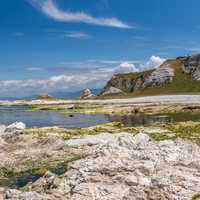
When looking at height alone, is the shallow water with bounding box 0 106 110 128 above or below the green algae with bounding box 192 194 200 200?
below

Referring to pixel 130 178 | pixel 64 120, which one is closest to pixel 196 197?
pixel 130 178

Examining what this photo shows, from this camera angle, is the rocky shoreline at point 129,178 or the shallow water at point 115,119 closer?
the rocky shoreline at point 129,178

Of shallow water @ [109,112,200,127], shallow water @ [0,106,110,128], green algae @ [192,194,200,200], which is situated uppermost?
green algae @ [192,194,200,200]

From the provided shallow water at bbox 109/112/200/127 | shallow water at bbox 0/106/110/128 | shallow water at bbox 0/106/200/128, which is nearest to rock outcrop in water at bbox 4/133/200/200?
shallow water at bbox 109/112/200/127

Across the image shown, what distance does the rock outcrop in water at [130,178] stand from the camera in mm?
23953

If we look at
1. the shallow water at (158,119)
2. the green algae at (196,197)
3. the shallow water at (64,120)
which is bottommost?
the shallow water at (158,119)

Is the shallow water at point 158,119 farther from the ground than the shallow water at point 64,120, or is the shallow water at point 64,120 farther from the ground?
the shallow water at point 64,120

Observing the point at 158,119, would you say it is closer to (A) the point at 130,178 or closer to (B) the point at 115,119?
(B) the point at 115,119

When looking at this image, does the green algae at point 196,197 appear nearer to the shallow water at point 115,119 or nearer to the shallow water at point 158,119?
A: the shallow water at point 158,119

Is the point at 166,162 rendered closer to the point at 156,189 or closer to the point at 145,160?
the point at 145,160

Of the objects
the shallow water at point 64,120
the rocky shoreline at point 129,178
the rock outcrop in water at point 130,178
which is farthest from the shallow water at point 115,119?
the rock outcrop in water at point 130,178

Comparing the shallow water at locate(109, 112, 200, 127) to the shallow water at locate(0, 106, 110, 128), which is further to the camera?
the shallow water at locate(0, 106, 110, 128)

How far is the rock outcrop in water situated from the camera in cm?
2395

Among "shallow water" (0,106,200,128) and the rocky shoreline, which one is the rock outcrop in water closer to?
the rocky shoreline
